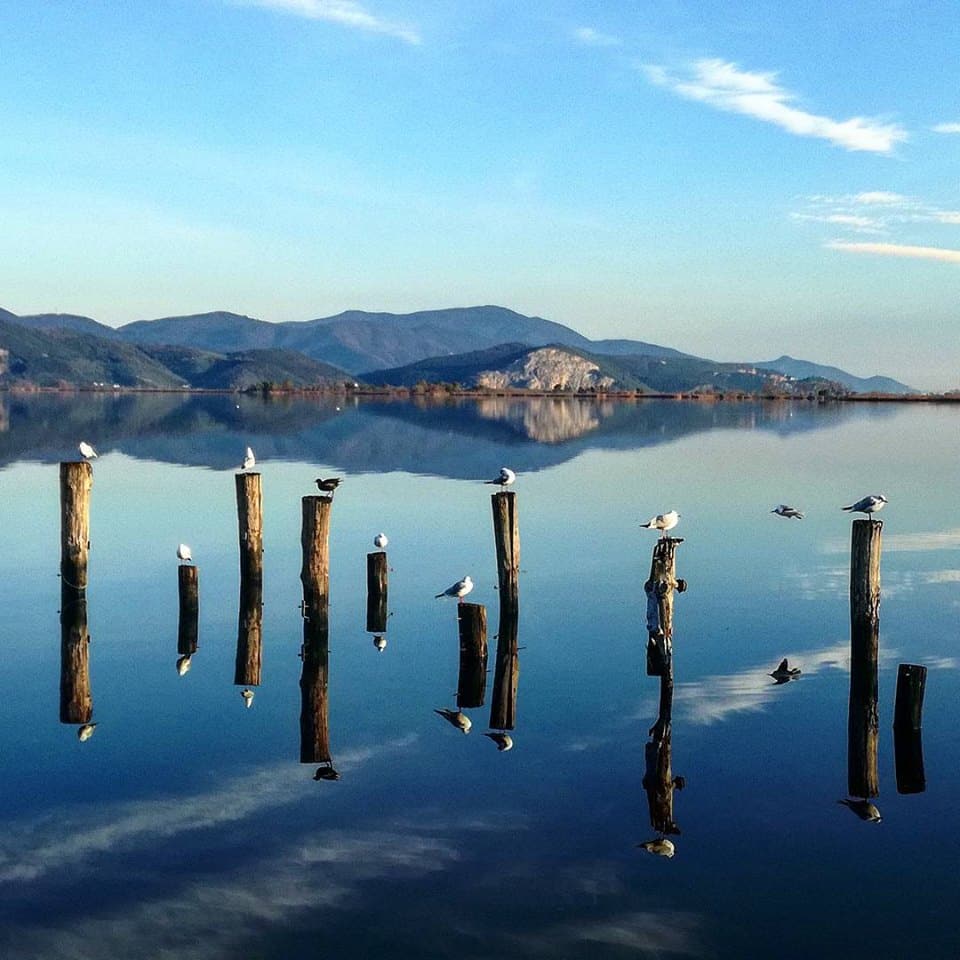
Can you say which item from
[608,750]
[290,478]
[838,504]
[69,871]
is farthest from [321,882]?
[290,478]

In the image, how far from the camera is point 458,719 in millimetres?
18094

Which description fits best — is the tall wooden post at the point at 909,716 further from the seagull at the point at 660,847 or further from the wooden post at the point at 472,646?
the wooden post at the point at 472,646

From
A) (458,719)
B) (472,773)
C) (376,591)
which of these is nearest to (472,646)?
(458,719)

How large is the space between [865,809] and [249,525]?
1449 cm

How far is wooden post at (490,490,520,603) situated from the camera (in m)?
22.7

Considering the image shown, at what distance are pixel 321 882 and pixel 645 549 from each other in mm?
23860

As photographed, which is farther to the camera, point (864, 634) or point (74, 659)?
point (74, 659)

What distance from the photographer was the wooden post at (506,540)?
22672 millimetres

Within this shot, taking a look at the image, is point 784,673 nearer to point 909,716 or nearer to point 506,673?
point 909,716

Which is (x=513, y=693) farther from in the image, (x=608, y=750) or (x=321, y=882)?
(x=321, y=882)

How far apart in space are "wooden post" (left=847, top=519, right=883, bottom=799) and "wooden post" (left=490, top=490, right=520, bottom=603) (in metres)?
7.08

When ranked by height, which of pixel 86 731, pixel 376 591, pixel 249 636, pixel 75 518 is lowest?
pixel 86 731

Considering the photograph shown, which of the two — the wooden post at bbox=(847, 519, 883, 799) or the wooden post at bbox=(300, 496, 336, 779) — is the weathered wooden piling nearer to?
the wooden post at bbox=(300, 496, 336, 779)

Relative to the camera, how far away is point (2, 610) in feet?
83.5
